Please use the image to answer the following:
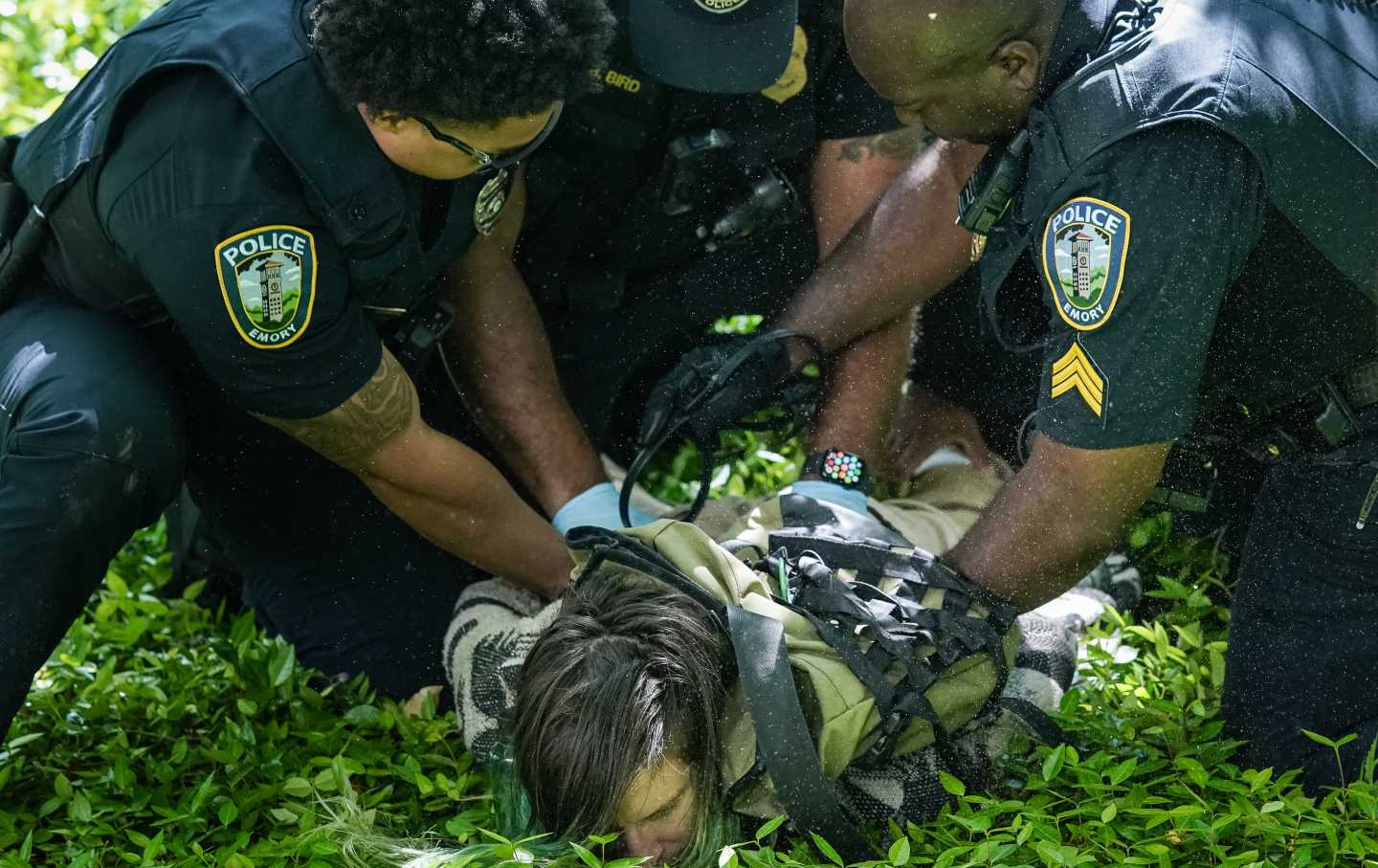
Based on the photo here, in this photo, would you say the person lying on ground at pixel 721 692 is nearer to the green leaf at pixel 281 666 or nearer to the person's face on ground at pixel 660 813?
the person's face on ground at pixel 660 813

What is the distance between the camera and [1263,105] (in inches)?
101

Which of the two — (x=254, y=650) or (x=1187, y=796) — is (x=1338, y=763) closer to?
(x=1187, y=796)

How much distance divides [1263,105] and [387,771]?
2130 millimetres

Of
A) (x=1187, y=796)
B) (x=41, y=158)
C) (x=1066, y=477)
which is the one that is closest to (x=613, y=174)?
(x=41, y=158)

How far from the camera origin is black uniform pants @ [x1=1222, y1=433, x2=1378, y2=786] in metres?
3.02

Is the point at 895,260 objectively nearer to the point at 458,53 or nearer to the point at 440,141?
the point at 440,141

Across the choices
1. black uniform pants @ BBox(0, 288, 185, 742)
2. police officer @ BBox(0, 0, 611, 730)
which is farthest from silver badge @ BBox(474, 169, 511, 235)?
black uniform pants @ BBox(0, 288, 185, 742)

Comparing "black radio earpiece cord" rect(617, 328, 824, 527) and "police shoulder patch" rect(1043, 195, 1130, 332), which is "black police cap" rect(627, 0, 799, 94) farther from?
"police shoulder patch" rect(1043, 195, 1130, 332)

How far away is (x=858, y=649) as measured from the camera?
2.78 meters

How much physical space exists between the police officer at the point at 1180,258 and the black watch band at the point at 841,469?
547 mm

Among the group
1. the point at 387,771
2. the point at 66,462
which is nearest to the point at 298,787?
the point at 387,771

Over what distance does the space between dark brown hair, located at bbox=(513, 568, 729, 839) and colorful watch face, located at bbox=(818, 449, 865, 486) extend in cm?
80

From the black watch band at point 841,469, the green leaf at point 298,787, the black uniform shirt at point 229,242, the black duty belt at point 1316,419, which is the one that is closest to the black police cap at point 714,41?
the black watch band at point 841,469

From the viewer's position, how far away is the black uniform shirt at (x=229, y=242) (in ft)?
9.37
